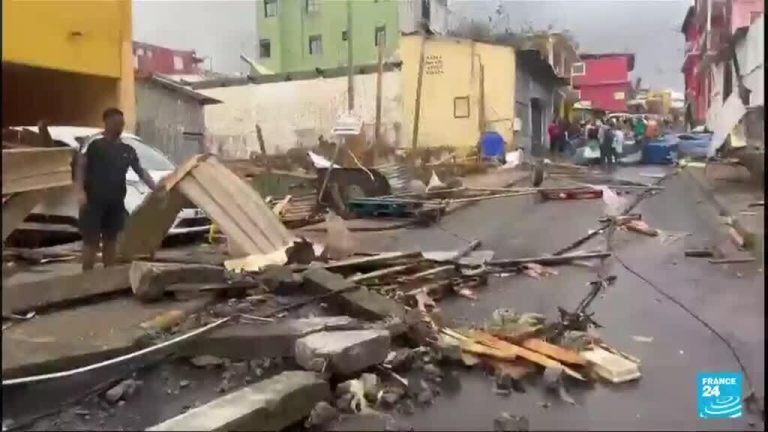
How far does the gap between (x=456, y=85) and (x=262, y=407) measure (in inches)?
29.7

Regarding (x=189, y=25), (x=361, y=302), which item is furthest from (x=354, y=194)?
(x=189, y=25)

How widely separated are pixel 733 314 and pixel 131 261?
138cm

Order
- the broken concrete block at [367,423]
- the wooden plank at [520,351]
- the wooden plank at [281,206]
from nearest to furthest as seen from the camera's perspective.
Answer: the broken concrete block at [367,423] < the wooden plank at [520,351] < the wooden plank at [281,206]

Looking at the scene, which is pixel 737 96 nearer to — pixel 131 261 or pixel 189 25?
pixel 189 25

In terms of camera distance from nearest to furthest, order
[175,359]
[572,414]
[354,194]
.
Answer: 1. [572,414]
2. [175,359]
3. [354,194]

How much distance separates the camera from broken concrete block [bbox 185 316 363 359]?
2.06m

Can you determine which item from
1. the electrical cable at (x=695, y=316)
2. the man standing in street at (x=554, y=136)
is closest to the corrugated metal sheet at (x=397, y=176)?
the man standing in street at (x=554, y=136)

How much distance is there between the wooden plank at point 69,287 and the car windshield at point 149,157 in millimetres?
279

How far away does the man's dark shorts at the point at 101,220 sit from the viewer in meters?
1.59

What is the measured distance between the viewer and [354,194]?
6.90 feet

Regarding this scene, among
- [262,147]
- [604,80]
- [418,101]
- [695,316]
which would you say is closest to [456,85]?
[418,101]

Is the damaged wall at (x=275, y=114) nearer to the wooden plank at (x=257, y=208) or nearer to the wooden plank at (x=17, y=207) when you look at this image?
the wooden plank at (x=257, y=208)

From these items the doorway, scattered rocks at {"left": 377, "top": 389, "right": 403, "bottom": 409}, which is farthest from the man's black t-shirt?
the doorway

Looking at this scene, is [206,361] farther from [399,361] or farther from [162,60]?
[162,60]
